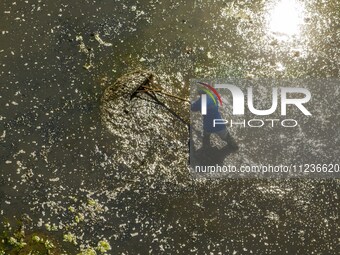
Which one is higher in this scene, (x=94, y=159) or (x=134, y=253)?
(x=94, y=159)

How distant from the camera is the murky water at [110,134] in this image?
359cm

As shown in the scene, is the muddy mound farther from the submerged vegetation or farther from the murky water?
the submerged vegetation

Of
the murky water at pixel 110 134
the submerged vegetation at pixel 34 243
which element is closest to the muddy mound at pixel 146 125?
the murky water at pixel 110 134

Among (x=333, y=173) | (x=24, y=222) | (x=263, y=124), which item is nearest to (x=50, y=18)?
(x=24, y=222)

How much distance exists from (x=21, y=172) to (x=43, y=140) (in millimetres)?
274

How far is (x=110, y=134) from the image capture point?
3.71m

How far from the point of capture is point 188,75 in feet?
12.5

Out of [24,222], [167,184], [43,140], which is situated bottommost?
[24,222]

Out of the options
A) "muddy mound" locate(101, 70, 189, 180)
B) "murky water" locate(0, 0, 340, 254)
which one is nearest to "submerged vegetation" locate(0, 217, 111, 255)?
"murky water" locate(0, 0, 340, 254)

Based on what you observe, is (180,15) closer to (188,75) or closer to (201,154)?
(188,75)

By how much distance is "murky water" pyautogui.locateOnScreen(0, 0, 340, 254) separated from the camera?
3586mm

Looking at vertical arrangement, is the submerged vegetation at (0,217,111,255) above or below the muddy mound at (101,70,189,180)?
below

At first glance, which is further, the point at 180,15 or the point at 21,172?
the point at 180,15

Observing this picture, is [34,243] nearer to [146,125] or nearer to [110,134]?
[110,134]
